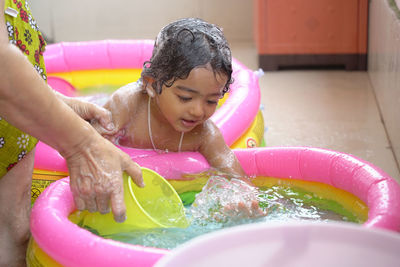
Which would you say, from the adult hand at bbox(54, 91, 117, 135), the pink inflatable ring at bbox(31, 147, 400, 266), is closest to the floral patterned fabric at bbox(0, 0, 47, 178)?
the pink inflatable ring at bbox(31, 147, 400, 266)

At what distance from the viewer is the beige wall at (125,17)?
4.99 metres

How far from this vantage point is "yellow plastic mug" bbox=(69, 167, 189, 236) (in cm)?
145

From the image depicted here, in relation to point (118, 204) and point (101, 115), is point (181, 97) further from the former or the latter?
point (118, 204)

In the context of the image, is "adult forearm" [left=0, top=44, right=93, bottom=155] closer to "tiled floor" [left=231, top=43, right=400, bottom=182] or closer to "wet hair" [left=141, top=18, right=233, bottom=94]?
"wet hair" [left=141, top=18, right=233, bottom=94]

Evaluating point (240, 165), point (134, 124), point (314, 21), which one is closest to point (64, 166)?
point (134, 124)

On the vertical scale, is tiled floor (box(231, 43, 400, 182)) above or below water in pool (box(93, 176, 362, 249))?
below

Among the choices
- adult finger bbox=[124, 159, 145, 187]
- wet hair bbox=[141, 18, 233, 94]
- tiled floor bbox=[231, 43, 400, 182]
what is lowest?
tiled floor bbox=[231, 43, 400, 182]

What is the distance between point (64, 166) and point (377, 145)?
1.46 meters

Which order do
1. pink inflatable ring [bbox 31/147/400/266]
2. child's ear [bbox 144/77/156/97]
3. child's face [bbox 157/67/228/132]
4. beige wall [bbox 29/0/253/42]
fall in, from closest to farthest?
pink inflatable ring [bbox 31/147/400/266] → child's face [bbox 157/67/228/132] → child's ear [bbox 144/77/156/97] → beige wall [bbox 29/0/253/42]

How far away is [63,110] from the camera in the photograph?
119 centimetres

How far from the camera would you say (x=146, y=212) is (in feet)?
4.94

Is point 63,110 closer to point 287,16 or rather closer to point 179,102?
point 179,102

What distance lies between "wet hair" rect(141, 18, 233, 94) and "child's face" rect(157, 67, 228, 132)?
0.06 ft

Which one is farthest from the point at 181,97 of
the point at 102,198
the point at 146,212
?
the point at 102,198
